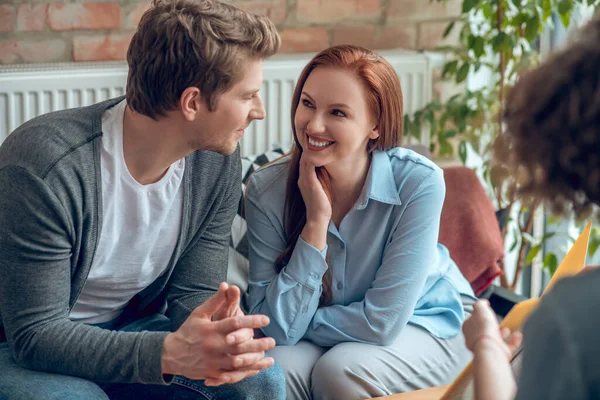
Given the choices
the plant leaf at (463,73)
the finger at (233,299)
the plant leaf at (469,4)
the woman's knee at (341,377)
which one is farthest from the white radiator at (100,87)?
the finger at (233,299)

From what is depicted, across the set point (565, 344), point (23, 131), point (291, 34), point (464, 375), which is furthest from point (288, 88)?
point (565, 344)

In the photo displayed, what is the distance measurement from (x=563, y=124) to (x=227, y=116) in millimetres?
863

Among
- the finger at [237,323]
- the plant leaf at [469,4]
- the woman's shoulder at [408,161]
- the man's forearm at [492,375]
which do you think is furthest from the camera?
the plant leaf at [469,4]

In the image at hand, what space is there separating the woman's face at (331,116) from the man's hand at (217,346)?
1.64ft

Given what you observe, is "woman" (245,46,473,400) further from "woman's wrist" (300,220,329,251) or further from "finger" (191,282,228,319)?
"finger" (191,282,228,319)

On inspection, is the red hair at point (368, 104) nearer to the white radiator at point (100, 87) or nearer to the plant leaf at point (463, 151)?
the white radiator at point (100, 87)

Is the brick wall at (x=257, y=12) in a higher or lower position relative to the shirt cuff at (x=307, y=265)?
higher

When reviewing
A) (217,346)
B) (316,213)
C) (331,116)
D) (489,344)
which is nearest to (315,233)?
(316,213)

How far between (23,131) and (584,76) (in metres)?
1.05

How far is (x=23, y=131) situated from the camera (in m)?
1.53

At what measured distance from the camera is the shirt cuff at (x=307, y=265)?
183 cm

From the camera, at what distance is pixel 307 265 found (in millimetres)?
1831

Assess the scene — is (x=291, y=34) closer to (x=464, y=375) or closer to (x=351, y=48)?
(x=351, y=48)

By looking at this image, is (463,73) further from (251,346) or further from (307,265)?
(251,346)
